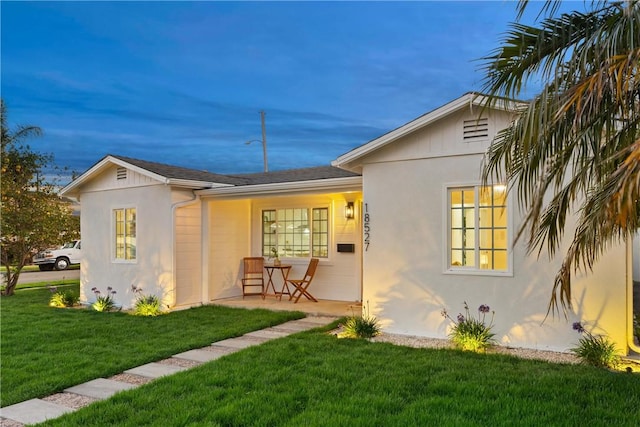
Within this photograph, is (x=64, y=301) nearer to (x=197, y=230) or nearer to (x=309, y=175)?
(x=197, y=230)

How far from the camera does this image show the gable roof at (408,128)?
6211mm

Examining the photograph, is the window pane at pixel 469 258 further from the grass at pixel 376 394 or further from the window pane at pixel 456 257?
the grass at pixel 376 394

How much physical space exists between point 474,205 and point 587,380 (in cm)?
274

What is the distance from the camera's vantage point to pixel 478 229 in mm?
6551

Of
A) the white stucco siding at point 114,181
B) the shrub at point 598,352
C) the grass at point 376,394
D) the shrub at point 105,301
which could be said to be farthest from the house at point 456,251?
the shrub at point 105,301

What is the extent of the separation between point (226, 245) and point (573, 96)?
9.08m

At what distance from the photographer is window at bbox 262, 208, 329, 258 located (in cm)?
1088

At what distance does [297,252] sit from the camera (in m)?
11.2

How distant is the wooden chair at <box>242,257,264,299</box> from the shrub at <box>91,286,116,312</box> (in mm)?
2944

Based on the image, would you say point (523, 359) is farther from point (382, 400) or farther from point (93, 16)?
point (93, 16)

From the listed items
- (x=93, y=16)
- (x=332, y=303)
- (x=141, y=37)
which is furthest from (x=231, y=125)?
(x=332, y=303)

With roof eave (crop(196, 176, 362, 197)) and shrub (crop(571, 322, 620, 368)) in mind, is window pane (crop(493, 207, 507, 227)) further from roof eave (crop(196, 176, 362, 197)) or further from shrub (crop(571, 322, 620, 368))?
roof eave (crop(196, 176, 362, 197))

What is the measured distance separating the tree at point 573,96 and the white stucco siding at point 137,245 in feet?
25.1

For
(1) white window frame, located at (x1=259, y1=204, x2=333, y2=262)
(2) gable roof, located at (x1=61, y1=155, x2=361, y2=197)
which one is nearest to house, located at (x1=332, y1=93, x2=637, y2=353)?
(2) gable roof, located at (x1=61, y1=155, x2=361, y2=197)
